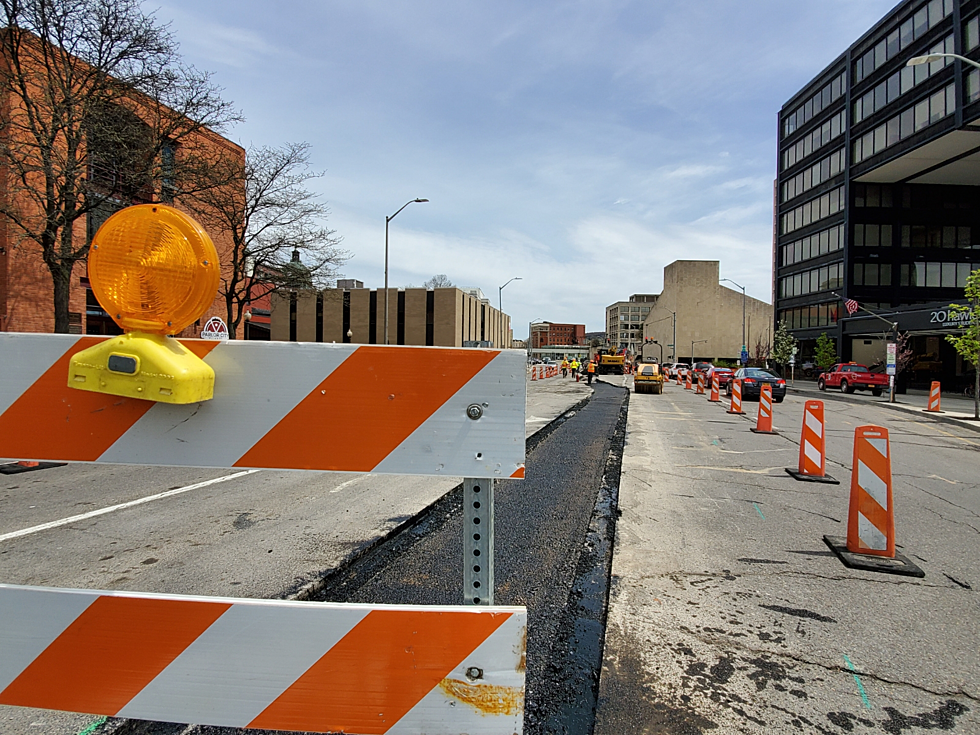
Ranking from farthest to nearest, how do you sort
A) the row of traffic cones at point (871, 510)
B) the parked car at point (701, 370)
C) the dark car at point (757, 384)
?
the parked car at point (701, 370) → the dark car at point (757, 384) → the row of traffic cones at point (871, 510)

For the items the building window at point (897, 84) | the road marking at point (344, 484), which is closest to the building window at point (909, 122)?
the building window at point (897, 84)

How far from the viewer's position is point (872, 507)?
4.70 metres

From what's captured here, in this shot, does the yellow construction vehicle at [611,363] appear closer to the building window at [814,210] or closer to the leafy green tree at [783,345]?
the leafy green tree at [783,345]

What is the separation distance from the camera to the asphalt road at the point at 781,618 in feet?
8.63

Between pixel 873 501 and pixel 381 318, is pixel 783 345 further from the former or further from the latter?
pixel 873 501

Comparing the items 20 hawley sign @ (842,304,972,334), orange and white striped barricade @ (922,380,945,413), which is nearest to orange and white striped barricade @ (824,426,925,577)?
orange and white striped barricade @ (922,380,945,413)

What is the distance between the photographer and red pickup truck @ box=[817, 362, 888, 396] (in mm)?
32031

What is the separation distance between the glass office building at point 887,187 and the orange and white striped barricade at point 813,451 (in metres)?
32.1

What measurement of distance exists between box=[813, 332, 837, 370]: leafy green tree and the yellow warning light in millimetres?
52770

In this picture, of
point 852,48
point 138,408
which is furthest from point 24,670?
point 852,48

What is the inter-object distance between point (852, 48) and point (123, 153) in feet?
184

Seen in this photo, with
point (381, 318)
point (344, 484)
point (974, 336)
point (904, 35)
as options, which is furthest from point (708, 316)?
point (344, 484)

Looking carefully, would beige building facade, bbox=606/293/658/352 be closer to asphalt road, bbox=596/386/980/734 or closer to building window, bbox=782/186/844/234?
building window, bbox=782/186/844/234

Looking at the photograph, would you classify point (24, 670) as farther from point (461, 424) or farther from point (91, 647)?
point (461, 424)
